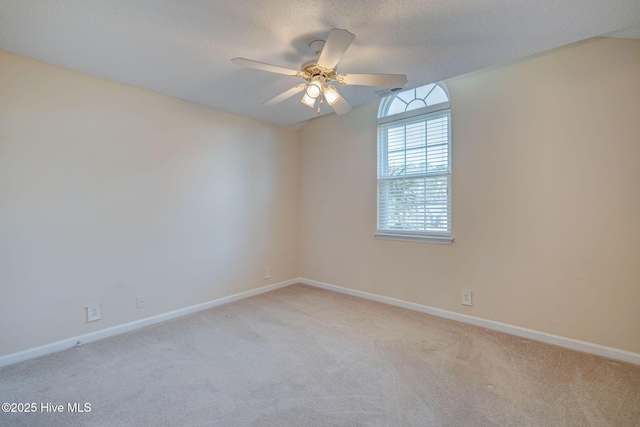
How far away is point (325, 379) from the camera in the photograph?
2023 millimetres

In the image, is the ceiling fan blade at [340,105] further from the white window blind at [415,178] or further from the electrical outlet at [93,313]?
the electrical outlet at [93,313]

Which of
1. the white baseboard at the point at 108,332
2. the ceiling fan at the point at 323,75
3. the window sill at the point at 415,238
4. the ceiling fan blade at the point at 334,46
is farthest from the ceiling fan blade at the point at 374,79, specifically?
the white baseboard at the point at 108,332

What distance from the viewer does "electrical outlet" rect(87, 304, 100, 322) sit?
Answer: 259 cm

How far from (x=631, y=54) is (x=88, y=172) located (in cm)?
450

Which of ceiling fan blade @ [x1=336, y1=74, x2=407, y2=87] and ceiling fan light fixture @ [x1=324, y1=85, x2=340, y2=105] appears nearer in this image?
ceiling fan blade @ [x1=336, y1=74, x2=407, y2=87]

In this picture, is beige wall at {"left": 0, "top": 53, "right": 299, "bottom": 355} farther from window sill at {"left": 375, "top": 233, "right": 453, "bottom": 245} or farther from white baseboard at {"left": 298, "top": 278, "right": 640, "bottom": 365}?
white baseboard at {"left": 298, "top": 278, "right": 640, "bottom": 365}

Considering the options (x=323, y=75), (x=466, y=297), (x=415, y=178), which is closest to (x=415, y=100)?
(x=415, y=178)

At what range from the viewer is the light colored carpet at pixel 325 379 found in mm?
1672

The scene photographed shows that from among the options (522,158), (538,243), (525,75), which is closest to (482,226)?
(538,243)

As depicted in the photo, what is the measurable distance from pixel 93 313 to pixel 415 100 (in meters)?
3.88

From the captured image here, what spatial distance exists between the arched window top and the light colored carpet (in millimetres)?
2366

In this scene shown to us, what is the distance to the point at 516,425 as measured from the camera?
1.60m

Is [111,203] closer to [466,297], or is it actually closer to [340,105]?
[340,105]

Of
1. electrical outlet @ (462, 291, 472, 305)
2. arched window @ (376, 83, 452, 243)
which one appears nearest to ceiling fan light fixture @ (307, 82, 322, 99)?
arched window @ (376, 83, 452, 243)
